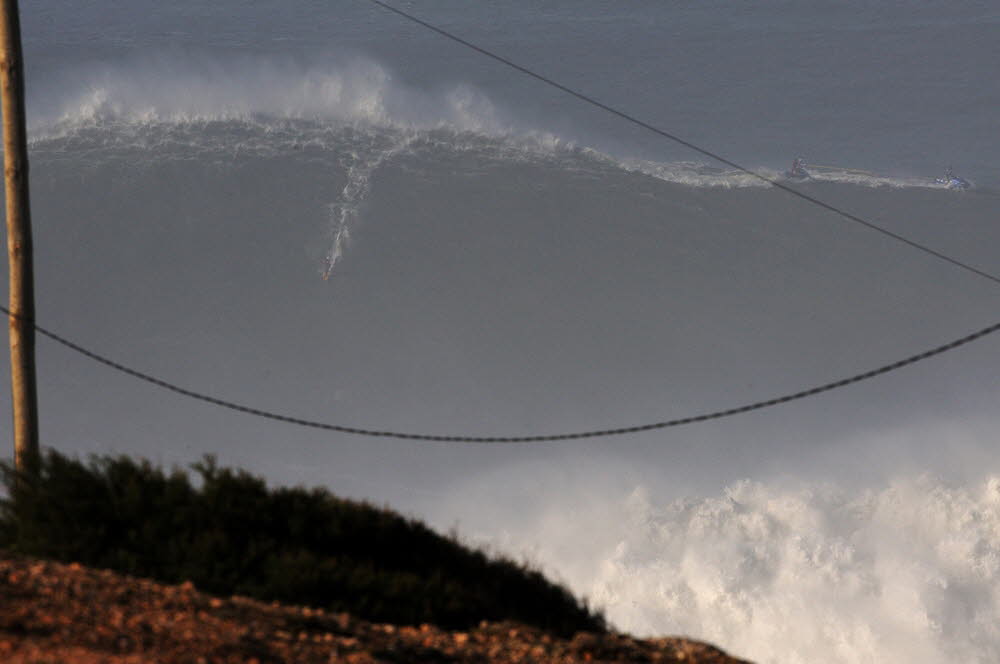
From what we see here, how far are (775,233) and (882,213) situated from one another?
25.9ft

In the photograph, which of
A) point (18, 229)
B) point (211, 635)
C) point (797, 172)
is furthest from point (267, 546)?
point (797, 172)

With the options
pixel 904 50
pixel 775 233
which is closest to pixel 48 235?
pixel 775 233

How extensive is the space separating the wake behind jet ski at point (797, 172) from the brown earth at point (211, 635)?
2165 inches

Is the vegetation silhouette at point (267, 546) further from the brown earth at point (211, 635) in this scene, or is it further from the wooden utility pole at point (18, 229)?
the wooden utility pole at point (18, 229)

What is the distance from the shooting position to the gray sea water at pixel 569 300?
3697cm

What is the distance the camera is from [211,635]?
984 centimetres

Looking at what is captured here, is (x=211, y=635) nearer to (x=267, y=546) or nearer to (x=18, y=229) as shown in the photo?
(x=267, y=546)

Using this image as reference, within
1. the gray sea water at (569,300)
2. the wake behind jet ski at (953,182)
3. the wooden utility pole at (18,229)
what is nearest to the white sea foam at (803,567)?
the gray sea water at (569,300)

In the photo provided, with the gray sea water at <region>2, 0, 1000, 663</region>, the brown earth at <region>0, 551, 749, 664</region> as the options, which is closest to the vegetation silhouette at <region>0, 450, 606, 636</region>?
the brown earth at <region>0, 551, 749, 664</region>

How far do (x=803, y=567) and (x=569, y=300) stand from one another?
17506 mm

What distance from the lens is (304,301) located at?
158 ft

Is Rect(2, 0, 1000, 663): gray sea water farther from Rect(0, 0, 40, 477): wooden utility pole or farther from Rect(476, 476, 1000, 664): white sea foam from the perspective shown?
Rect(0, 0, 40, 477): wooden utility pole

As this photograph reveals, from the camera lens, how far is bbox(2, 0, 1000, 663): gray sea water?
37.0m

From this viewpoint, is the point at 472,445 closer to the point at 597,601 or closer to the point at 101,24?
the point at 597,601
